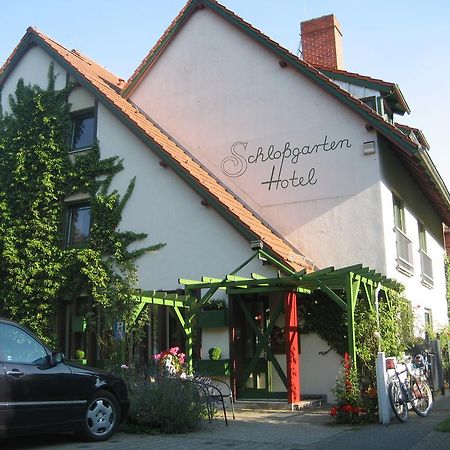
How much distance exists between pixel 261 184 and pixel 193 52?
4.73 m

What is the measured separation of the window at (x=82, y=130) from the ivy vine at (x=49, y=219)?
27cm

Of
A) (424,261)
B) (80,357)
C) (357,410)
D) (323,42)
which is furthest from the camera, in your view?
(424,261)

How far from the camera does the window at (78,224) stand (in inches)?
648

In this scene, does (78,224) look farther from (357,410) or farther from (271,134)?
(357,410)

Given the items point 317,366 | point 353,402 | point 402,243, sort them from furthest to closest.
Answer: point 402,243 < point 317,366 < point 353,402

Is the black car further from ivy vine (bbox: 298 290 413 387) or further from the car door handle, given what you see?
ivy vine (bbox: 298 290 413 387)

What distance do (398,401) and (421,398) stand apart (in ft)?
3.93

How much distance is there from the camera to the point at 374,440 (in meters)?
8.38

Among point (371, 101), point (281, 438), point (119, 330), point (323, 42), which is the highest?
point (323, 42)

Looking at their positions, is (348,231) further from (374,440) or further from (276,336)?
(374,440)

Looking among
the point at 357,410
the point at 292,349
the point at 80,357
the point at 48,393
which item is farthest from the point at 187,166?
the point at 48,393

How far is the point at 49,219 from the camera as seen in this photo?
1656 cm

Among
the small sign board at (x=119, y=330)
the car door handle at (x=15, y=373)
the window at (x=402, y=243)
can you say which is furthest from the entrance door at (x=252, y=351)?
the car door handle at (x=15, y=373)

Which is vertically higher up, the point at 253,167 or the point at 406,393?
the point at 253,167
